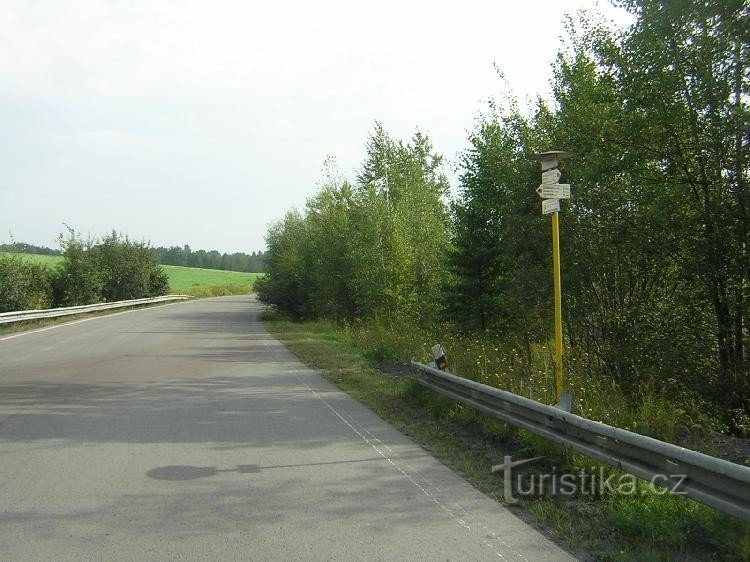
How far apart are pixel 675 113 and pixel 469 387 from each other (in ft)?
15.7

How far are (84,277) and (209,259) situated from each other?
119 m

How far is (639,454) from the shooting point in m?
5.05

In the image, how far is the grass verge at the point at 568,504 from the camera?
14.5 ft

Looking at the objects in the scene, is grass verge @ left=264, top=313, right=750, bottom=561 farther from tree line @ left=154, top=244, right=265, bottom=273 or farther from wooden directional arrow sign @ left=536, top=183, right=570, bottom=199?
tree line @ left=154, top=244, right=265, bottom=273

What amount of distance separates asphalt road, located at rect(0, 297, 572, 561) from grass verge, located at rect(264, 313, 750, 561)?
220 mm

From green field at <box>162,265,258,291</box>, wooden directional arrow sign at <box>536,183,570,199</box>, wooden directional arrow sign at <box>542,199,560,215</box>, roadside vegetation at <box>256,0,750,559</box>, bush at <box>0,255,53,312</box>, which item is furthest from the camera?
green field at <box>162,265,258,291</box>

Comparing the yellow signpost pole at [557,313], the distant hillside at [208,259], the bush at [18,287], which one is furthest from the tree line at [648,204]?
the distant hillside at [208,259]

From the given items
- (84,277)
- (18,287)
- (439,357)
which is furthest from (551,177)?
(84,277)

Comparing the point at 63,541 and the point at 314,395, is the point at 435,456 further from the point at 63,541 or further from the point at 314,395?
the point at 314,395

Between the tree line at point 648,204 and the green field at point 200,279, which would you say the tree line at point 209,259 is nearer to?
the green field at point 200,279

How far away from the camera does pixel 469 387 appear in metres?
8.39

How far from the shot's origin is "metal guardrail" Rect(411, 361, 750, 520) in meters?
4.12

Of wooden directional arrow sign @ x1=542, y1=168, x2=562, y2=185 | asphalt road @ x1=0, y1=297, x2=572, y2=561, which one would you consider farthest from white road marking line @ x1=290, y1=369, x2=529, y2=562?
wooden directional arrow sign @ x1=542, y1=168, x2=562, y2=185

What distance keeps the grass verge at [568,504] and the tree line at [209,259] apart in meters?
143
